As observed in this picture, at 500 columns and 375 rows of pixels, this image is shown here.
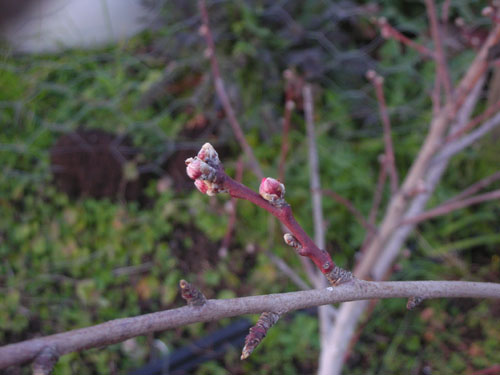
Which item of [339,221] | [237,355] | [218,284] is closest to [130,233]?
[218,284]

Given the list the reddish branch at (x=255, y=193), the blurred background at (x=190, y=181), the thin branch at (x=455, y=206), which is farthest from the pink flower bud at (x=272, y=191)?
the blurred background at (x=190, y=181)

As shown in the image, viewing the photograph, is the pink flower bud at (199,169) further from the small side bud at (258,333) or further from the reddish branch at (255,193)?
the small side bud at (258,333)

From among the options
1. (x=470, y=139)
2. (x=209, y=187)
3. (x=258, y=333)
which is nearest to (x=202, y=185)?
(x=209, y=187)

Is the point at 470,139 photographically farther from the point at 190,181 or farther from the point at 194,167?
the point at 190,181

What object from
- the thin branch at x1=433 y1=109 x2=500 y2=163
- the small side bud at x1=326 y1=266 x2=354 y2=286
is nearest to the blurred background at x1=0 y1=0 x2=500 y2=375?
the thin branch at x1=433 y1=109 x2=500 y2=163

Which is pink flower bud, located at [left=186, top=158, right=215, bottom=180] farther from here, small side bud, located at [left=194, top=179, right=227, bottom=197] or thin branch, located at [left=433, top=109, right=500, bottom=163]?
thin branch, located at [left=433, top=109, right=500, bottom=163]

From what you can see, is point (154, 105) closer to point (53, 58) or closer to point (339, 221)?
point (53, 58)

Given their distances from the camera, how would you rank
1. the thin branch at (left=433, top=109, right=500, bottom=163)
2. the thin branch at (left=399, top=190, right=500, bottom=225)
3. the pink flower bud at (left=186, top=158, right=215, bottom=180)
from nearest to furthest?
1. the pink flower bud at (left=186, top=158, right=215, bottom=180)
2. the thin branch at (left=399, top=190, right=500, bottom=225)
3. the thin branch at (left=433, top=109, right=500, bottom=163)
